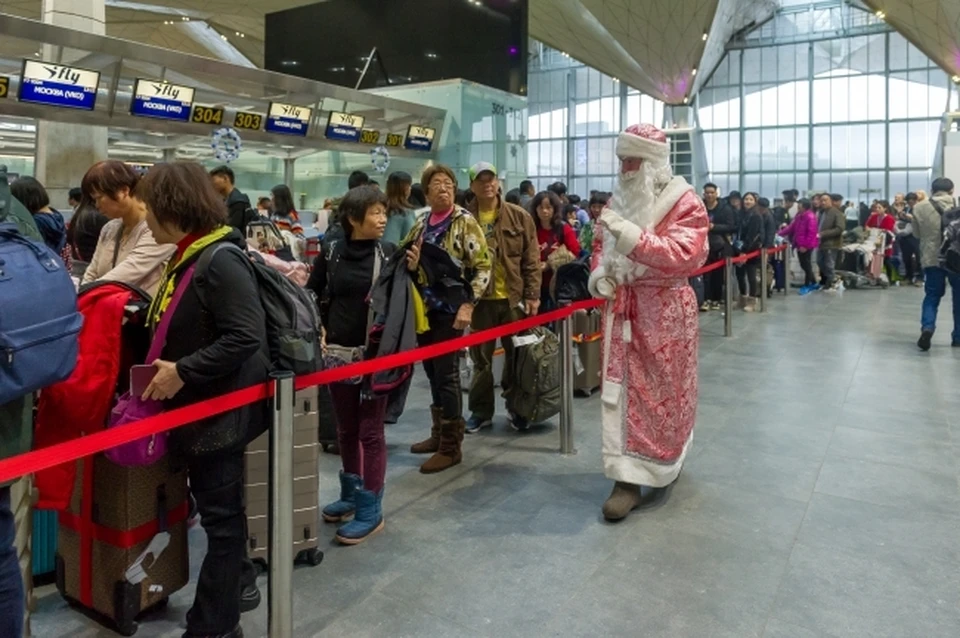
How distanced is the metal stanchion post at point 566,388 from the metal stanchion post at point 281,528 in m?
2.47

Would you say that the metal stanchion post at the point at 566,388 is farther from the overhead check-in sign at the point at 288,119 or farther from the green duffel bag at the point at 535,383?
the overhead check-in sign at the point at 288,119

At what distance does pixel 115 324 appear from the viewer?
2412 mm

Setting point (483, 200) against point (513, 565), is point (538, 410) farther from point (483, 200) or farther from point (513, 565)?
point (513, 565)

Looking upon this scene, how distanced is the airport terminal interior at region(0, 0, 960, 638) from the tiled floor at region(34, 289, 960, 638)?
16 millimetres

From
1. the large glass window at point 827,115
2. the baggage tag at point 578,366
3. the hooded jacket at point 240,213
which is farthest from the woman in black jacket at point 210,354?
the large glass window at point 827,115

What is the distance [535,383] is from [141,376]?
10.1 ft

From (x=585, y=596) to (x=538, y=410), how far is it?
86.4 inches

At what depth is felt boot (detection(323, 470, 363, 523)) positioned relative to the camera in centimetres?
357

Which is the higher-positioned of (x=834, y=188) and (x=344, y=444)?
(x=834, y=188)

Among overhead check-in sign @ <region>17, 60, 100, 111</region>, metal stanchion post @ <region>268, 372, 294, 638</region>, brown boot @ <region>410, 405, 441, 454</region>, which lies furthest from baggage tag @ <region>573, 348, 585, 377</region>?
overhead check-in sign @ <region>17, 60, 100, 111</region>

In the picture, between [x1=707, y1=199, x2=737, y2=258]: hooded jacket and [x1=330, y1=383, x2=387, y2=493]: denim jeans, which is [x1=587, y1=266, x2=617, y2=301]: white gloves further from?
[x1=707, y1=199, x2=737, y2=258]: hooded jacket

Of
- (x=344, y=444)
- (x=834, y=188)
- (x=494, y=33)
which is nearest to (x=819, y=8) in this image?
(x=834, y=188)

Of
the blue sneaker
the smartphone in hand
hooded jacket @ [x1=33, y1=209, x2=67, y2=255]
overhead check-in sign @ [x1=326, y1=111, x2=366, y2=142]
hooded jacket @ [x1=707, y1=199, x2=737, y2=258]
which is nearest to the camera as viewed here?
the smartphone in hand

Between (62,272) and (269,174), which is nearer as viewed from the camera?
(62,272)
